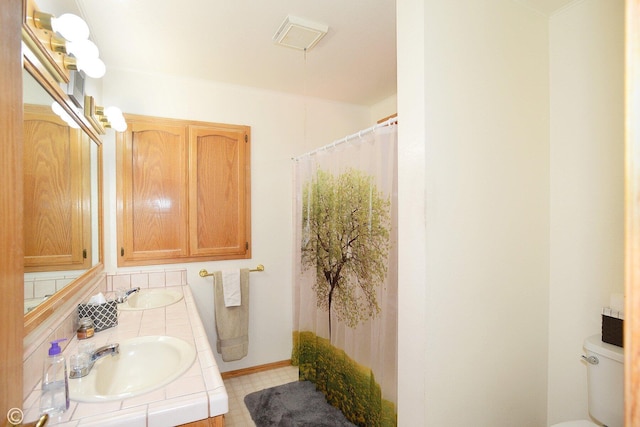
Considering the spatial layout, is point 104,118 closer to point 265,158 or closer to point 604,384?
point 265,158

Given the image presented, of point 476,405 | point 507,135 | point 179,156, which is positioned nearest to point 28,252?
point 179,156

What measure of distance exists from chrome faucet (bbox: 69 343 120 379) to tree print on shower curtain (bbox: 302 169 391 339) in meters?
1.25

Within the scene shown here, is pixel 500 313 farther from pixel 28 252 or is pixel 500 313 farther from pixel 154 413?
pixel 28 252

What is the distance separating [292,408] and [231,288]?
3.29 ft

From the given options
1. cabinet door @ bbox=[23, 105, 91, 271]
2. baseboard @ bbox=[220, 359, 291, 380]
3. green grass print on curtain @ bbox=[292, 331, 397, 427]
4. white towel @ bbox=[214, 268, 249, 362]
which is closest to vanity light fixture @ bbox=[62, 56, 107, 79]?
cabinet door @ bbox=[23, 105, 91, 271]

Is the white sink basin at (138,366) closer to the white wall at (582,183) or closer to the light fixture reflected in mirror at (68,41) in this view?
the light fixture reflected in mirror at (68,41)

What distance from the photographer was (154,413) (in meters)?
0.84

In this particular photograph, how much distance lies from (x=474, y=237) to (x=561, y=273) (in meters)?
0.63

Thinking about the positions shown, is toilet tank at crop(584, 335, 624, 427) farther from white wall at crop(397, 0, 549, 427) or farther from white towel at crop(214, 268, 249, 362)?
white towel at crop(214, 268, 249, 362)

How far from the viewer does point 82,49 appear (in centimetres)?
115

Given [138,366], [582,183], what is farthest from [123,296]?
A: [582,183]

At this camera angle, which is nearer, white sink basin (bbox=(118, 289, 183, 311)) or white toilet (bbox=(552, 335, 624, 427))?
white toilet (bbox=(552, 335, 624, 427))

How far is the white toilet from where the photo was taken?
1.21 m

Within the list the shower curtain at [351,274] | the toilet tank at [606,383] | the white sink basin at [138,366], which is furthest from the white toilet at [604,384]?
the white sink basin at [138,366]
